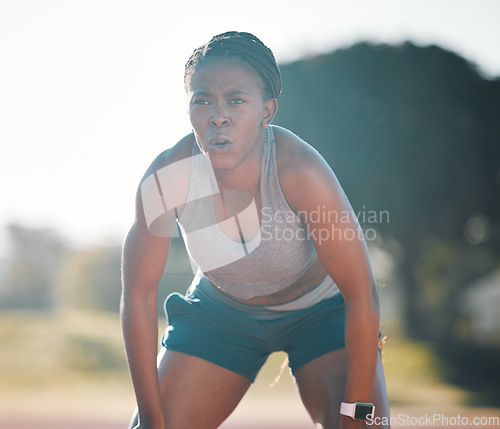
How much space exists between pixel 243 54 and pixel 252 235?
30.1 inches

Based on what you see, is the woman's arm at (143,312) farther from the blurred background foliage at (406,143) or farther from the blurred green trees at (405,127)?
the blurred green trees at (405,127)

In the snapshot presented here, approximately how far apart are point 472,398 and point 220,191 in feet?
35.1

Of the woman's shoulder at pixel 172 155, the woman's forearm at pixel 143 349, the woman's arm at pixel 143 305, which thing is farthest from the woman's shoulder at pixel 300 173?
the woman's forearm at pixel 143 349

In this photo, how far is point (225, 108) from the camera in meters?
2.55

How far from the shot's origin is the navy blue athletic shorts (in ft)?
9.56

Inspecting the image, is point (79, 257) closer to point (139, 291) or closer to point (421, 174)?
point (421, 174)

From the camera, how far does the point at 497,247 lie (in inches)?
627

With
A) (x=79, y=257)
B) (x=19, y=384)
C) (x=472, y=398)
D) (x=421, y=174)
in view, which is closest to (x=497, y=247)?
(x=421, y=174)

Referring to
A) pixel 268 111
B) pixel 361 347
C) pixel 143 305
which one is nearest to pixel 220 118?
pixel 268 111

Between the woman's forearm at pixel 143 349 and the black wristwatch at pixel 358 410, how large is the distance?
80cm

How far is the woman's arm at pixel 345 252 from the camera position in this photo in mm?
2500

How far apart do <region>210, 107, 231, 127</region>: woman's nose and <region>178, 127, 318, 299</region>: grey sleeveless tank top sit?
22 cm

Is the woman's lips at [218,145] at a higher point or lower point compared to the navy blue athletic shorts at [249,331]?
higher

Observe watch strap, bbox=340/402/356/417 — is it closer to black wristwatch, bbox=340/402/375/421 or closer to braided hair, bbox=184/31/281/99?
black wristwatch, bbox=340/402/375/421
